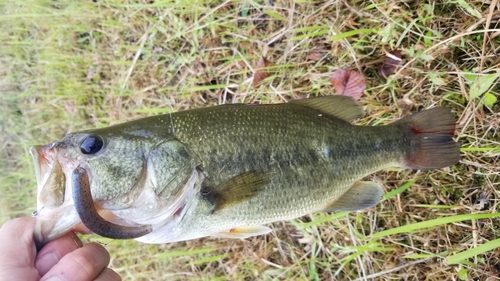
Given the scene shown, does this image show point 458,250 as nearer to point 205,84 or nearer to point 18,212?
point 205,84

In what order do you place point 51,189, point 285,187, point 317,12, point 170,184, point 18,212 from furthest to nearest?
point 18,212, point 317,12, point 285,187, point 170,184, point 51,189

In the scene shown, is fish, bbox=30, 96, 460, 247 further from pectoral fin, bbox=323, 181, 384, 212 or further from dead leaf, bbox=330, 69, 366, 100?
dead leaf, bbox=330, 69, 366, 100

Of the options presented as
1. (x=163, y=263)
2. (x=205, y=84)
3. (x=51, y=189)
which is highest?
(x=51, y=189)

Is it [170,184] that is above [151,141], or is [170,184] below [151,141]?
below

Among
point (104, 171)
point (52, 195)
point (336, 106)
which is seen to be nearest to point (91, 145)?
point (104, 171)

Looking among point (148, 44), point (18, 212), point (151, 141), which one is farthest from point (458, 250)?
point (18, 212)

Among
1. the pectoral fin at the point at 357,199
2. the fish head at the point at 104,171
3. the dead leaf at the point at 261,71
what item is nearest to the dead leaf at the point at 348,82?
the dead leaf at the point at 261,71

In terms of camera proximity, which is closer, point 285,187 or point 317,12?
point 285,187

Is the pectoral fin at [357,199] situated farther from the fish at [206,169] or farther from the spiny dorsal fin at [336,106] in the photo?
the spiny dorsal fin at [336,106]

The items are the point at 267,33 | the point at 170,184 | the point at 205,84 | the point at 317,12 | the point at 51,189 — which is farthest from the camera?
the point at 205,84
